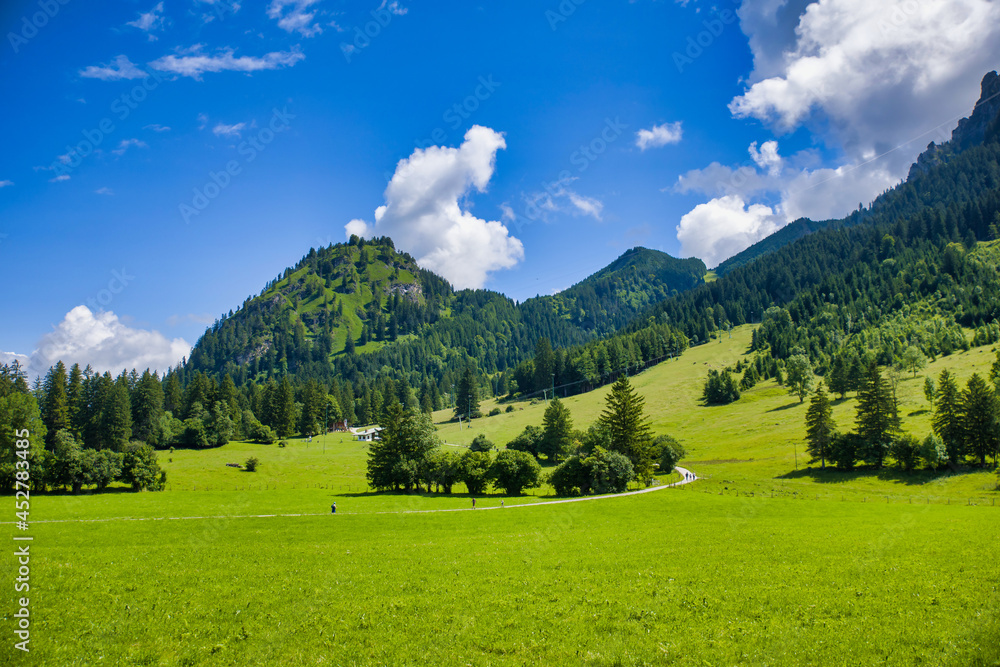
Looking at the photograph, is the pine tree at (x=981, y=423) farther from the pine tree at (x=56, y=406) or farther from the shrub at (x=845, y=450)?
the pine tree at (x=56, y=406)

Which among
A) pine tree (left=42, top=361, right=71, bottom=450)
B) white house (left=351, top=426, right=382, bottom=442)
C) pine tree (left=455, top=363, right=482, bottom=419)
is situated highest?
pine tree (left=42, top=361, right=71, bottom=450)

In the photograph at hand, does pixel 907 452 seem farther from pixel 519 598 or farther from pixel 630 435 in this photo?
pixel 519 598

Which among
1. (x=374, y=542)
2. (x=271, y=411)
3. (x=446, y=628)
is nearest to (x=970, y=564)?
(x=446, y=628)

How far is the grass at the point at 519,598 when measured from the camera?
1259 cm

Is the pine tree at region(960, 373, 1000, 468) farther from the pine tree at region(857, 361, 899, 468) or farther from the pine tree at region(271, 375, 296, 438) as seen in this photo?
the pine tree at region(271, 375, 296, 438)

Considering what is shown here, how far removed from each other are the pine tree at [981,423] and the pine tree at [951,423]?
57cm

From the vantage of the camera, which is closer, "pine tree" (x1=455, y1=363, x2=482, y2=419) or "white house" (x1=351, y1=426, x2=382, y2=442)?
"white house" (x1=351, y1=426, x2=382, y2=442)

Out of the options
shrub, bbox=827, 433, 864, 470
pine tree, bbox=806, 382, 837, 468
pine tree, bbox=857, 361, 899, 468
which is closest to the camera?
pine tree, bbox=857, 361, 899, 468

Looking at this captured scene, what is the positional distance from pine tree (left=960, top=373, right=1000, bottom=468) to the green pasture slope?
3634 centimetres

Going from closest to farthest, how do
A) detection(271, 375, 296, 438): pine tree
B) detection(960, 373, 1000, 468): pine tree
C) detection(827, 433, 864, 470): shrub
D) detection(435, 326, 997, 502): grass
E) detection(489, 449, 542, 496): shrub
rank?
detection(489, 449, 542, 496): shrub, detection(435, 326, 997, 502): grass, detection(960, 373, 1000, 468): pine tree, detection(827, 433, 864, 470): shrub, detection(271, 375, 296, 438): pine tree

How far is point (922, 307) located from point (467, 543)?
229 meters

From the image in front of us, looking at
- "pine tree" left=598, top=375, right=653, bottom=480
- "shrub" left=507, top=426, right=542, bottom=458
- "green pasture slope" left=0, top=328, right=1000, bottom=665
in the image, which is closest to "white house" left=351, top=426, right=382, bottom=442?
"shrub" left=507, top=426, right=542, bottom=458

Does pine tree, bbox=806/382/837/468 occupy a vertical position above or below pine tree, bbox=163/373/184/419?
below

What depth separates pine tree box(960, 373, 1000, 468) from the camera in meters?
69.9
